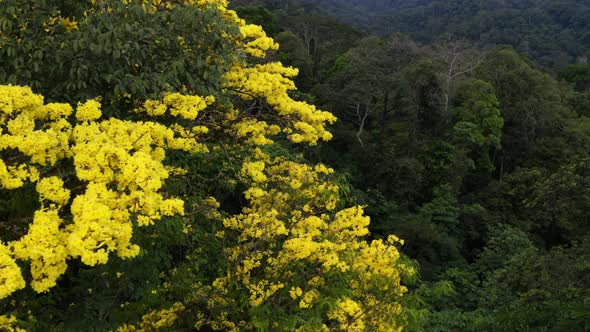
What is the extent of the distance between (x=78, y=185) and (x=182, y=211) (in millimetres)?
759

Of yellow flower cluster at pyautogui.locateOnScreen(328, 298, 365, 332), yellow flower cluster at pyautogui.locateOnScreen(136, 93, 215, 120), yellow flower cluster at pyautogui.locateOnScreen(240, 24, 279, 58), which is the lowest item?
yellow flower cluster at pyautogui.locateOnScreen(328, 298, 365, 332)

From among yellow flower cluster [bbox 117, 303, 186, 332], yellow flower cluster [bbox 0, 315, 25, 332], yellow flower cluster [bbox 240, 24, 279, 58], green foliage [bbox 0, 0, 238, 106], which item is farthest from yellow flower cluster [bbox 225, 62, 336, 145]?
yellow flower cluster [bbox 0, 315, 25, 332]

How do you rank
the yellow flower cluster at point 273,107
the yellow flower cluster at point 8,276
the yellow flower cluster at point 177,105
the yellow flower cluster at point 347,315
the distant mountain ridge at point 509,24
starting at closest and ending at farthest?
the yellow flower cluster at point 8,276 < the yellow flower cluster at point 177,105 < the yellow flower cluster at point 347,315 < the yellow flower cluster at point 273,107 < the distant mountain ridge at point 509,24

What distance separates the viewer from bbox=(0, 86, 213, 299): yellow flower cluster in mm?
2604

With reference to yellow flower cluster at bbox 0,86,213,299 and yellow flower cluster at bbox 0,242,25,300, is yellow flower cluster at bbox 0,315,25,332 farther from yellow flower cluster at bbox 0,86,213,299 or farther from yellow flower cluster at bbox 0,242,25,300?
yellow flower cluster at bbox 0,242,25,300

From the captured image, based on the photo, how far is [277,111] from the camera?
6.16 meters

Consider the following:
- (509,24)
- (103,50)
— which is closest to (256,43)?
(103,50)

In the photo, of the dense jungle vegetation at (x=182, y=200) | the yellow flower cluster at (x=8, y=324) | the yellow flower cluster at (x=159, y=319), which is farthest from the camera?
the yellow flower cluster at (x=159, y=319)

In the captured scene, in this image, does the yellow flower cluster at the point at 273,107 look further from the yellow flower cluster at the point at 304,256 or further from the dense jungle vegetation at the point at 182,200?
the yellow flower cluster at the point at 304,256

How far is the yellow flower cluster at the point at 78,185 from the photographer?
2.60 meters

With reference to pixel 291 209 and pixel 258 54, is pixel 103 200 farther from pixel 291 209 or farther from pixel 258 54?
pixel 258 54

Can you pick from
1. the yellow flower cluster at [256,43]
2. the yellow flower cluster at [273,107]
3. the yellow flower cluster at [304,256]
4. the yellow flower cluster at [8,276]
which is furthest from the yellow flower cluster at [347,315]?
the yellow flower cluster at [256,43]

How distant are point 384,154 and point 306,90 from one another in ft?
24.7

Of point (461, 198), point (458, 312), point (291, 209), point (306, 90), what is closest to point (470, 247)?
point (461, 198)
